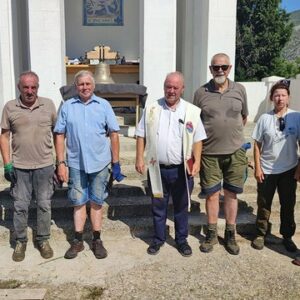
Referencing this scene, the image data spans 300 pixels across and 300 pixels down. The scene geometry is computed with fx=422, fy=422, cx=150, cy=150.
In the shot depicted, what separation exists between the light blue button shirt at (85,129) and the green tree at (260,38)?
21.9 meters

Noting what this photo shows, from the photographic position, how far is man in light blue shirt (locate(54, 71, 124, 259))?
3756 mm

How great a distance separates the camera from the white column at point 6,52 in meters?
7.29

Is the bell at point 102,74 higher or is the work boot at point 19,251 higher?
the bell at point 102,74

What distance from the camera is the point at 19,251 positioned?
390 centimetres

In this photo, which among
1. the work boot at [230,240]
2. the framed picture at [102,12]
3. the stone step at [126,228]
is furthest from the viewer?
the framed picture at [102,12]

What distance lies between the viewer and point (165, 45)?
7.29 meters

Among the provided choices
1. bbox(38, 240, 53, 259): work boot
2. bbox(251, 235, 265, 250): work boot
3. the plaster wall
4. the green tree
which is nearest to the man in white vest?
bbox(251, 235, 265, 250): work boot

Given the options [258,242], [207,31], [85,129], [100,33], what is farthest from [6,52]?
[258,242]

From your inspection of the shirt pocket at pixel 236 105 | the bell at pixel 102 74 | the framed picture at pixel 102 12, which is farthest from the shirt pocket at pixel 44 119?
the framed picture at pixel 102 12

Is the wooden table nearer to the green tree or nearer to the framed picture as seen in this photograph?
the framed picture

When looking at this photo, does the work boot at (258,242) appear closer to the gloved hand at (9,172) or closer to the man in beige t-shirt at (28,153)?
the man in beige t-shirt at (28,153)

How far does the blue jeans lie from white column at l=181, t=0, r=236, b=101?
3754mm

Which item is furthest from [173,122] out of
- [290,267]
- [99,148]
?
[290,267]

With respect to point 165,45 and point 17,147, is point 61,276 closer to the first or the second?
point 17,147
